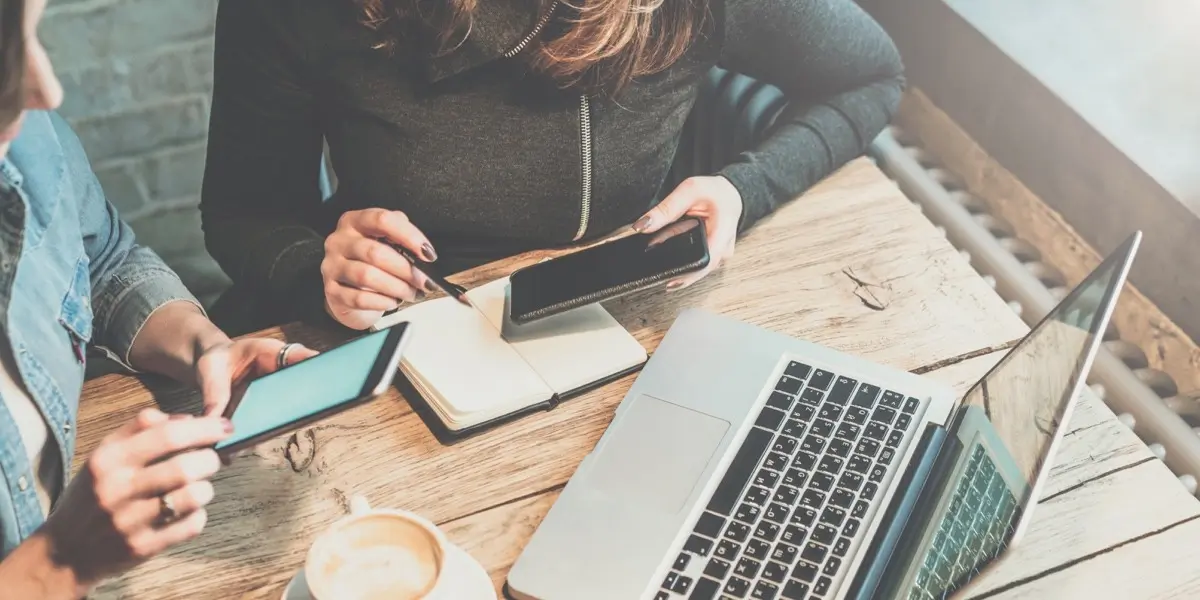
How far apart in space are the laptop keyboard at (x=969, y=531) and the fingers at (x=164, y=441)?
0.50 m

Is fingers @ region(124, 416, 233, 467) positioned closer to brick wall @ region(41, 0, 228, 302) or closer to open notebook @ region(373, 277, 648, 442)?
open notebook @ region(373, 277, 648, 442)

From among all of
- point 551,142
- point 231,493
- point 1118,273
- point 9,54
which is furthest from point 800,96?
point 9,54

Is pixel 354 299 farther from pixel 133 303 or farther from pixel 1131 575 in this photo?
pixel 1131 575

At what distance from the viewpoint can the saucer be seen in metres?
0.69

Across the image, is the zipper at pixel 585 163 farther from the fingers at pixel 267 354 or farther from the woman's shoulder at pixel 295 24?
the fingers at pixel 267 354

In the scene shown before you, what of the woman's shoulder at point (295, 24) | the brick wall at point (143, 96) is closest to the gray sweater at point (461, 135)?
the woman's shoulder at point (295, 24)

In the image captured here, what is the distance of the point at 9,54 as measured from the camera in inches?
22.1

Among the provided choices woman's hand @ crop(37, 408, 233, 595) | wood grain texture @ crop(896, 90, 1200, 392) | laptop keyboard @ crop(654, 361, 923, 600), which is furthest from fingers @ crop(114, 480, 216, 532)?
wood grain texture @ crop(896, 90, 1200, 392)

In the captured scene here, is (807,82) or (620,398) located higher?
(807,82)

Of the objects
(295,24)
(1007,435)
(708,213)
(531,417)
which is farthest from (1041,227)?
(295,24)

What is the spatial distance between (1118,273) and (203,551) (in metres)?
0.73

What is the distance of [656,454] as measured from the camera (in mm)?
862

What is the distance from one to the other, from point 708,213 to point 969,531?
43 centimetres

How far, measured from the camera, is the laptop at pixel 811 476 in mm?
753
